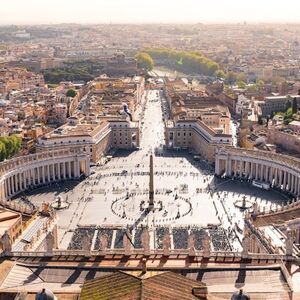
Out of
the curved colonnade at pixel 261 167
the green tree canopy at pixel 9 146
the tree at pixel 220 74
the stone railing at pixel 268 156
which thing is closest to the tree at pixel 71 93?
the green tree canopy at pixel 9 146

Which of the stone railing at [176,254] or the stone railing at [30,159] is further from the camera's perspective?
the stone railing at [30,159]

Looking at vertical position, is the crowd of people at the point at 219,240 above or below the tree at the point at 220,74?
above

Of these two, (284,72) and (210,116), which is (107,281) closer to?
(210,116)

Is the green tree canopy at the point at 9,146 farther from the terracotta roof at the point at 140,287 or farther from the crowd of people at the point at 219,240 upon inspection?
the terracotta roof at the point at 140,287

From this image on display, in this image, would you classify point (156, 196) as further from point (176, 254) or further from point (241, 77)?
point (241, 77)

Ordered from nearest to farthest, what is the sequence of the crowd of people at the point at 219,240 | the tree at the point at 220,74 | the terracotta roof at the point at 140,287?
the terracotta roof at the point at 140,287
the crowd of people at the point at 219,240
the tree at the point at 220,74

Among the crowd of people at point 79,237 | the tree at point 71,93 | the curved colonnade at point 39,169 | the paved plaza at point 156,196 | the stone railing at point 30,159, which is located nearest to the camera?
the crowd of people at point 79,237

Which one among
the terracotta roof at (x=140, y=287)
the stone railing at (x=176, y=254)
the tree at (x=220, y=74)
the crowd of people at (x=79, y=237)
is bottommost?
the tree at (x=220, y=74)
